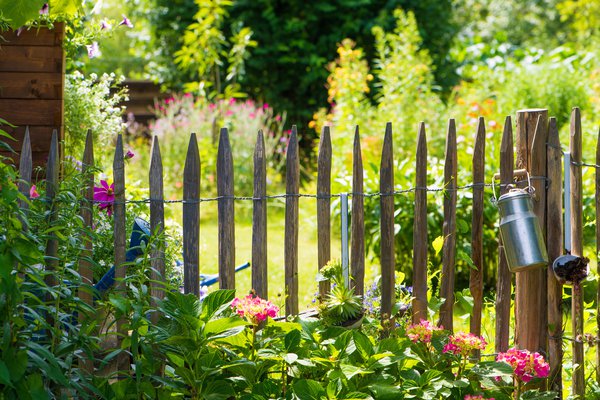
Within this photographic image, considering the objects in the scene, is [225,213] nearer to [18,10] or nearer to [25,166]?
[25,166]

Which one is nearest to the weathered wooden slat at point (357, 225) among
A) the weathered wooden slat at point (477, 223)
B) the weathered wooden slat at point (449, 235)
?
the weathered wooden slat at point (449, 235)

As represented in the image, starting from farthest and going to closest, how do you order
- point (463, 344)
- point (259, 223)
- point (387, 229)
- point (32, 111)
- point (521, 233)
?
point (32, 111) < point (387, 229) < point (259, 223) < point (521, 233) < point (463, 344)

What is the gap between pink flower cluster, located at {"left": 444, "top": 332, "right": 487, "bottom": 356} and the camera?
121 inches

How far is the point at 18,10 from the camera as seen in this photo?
3.13m

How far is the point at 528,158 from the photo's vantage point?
3.49 meters

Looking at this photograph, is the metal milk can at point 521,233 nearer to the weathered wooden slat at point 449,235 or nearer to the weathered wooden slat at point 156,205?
the weathered wooden slat at point 449,235

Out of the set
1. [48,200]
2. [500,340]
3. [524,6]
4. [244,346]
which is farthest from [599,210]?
[524,6]

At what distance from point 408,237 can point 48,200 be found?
3159mm

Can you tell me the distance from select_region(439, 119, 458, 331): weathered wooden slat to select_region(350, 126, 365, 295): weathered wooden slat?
0.35 m

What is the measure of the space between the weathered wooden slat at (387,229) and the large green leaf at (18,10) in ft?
4.70

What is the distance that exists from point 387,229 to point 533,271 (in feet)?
2.06

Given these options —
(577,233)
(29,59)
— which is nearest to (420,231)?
(577,233)

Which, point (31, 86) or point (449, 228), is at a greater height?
point (31, 86)

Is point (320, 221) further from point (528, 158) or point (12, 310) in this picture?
point (12, 310)
